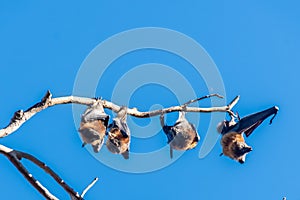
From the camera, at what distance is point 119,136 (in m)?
4.88

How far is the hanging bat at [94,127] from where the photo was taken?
475cm

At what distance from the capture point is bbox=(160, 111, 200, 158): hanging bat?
17.4 feet

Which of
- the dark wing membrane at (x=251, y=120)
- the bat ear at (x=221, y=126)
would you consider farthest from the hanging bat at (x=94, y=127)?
the dark wing membrane at (x=251, y=120)

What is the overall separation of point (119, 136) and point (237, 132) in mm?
1313

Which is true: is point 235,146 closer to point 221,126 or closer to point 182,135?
point 221,126

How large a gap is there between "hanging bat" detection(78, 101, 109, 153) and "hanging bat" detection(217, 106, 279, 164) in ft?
4.29

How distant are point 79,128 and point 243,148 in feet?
5.37

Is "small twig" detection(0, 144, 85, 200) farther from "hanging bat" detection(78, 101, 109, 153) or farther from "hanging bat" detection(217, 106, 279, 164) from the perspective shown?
"hanging bat" detection(217, 106, 279, 164)

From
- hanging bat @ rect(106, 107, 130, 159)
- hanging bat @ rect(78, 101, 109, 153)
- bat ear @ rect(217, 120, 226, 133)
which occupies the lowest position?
bat ear @ rect(217, 120, 226, 133)

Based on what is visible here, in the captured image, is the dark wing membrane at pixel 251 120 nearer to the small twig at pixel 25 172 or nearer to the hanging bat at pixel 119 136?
the hanging bat at pixel 119 136

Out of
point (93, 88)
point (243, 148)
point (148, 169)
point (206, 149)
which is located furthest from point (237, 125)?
point (93, 88)

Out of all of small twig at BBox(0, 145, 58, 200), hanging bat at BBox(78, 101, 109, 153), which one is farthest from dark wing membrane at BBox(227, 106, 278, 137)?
small twig at BBox(0, 145, 58, 200)

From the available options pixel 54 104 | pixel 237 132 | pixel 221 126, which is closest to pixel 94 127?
pixel 54 104

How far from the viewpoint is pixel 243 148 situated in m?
5.30
